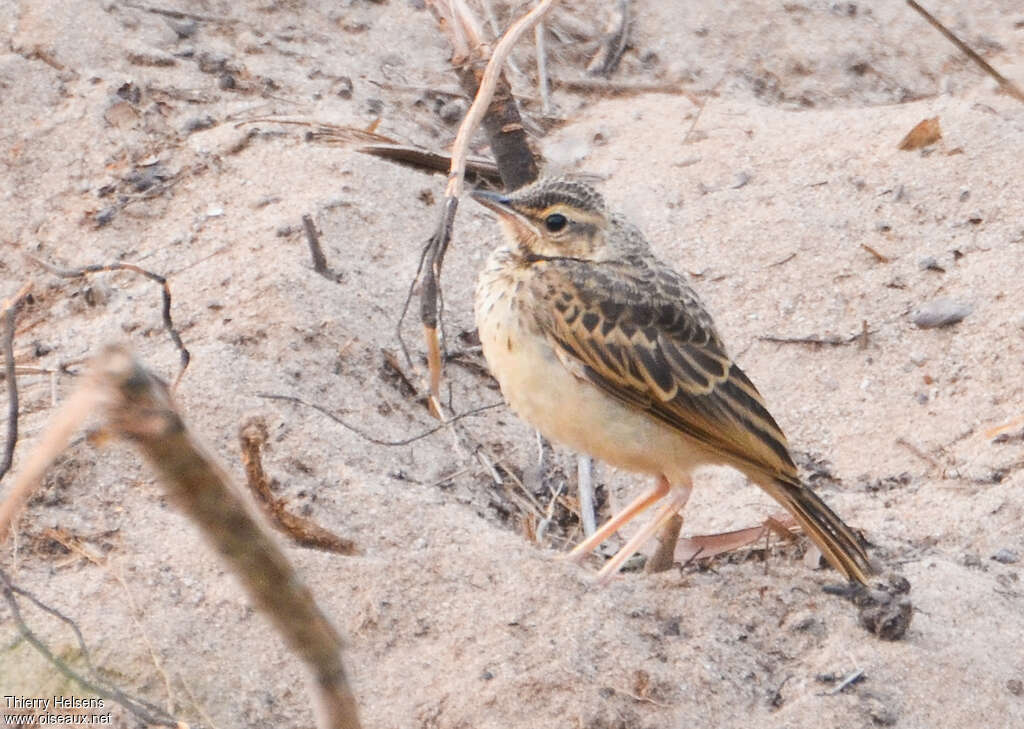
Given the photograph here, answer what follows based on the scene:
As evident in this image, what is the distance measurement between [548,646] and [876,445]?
231 cm

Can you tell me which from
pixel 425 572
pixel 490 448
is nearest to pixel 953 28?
pixel 490 448

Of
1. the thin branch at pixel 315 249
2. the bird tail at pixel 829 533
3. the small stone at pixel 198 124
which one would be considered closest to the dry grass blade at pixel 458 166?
the thin branch at pixel 315 249

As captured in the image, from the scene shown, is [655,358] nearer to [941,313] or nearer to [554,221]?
[554,221]

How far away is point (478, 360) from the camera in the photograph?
591 centimetres

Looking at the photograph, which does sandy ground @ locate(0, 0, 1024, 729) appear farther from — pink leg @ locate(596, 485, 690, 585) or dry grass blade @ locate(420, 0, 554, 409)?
dry grass blade @ locate(420, 0, 554, 409)

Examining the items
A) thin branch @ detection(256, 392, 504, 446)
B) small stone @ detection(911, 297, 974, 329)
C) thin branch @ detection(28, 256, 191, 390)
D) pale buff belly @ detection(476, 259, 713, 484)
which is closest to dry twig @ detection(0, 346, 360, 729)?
thin branch @ detection(28, 256, 191, 390)

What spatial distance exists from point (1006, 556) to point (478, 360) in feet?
7.69

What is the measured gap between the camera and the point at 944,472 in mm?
5344

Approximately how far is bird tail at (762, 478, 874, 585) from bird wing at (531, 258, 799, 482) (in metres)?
0.09

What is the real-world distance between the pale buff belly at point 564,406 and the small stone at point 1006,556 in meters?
1.20

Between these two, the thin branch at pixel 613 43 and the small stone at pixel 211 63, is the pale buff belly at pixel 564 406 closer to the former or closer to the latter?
the small stone at pixel 211 63

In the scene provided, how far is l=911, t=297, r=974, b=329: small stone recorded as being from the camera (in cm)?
607

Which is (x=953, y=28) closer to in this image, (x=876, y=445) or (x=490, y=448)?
(x=876, y=445)

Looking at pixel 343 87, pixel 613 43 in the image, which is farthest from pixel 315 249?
pixel 613 43
